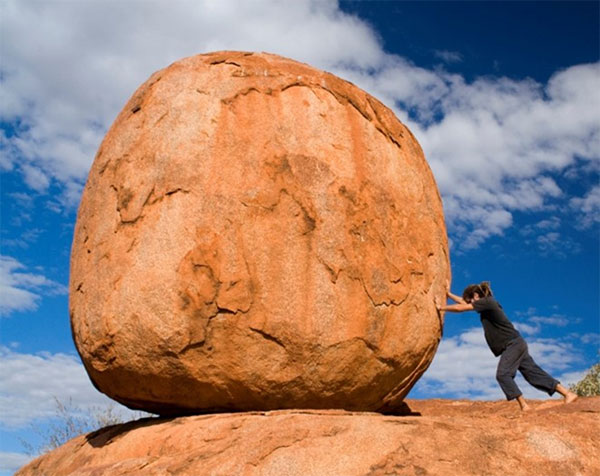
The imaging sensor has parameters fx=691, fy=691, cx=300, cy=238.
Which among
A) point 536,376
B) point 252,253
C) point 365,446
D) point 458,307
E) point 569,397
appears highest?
point 252,253

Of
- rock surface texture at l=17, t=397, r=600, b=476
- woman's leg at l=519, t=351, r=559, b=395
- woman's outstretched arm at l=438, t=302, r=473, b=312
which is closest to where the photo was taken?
rock surface texture at l=17, t=397, r=600, b=476

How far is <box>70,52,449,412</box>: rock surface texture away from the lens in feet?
16.1

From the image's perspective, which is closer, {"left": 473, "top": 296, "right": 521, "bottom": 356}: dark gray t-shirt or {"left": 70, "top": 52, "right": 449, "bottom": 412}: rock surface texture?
{"left": 70, "top": 52, "right": 449, "bottom": 412}: rock surface texture

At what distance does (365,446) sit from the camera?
427 cm

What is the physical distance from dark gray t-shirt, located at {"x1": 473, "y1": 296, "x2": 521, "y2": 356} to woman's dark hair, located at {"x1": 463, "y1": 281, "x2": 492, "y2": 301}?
12cm

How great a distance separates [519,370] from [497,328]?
46 cm

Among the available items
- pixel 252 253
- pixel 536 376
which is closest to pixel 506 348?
pixel 536 376

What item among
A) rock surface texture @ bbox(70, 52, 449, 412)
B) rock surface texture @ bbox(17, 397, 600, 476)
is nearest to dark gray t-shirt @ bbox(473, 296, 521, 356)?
rock surface texture @ bbox(70, 52, 449, 412)

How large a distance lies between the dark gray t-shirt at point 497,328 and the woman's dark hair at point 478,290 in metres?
0.12

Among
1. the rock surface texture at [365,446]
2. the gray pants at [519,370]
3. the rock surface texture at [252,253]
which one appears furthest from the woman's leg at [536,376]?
the rock surface texture at [365,446]

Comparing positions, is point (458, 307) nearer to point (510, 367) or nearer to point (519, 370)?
point (510, 367)

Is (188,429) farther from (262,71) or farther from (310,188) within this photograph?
(262,71)

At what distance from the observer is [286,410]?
5.08 meters

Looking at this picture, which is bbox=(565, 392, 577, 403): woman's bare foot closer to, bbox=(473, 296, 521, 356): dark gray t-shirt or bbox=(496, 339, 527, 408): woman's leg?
bbox=(496, 339, 527, 408): woman's leg
